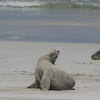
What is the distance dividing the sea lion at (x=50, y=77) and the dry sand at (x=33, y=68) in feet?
0.46

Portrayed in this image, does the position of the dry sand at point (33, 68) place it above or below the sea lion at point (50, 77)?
below

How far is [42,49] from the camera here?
53.9ft

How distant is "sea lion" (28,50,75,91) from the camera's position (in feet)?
28.2

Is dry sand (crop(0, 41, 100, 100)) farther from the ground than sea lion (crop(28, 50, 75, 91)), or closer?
closer

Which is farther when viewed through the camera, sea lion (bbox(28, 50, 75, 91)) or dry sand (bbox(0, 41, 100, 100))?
sea lion (bbox(28, 50, 75, 91))

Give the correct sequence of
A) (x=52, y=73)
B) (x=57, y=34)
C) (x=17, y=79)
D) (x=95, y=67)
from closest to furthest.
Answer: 1. (x=52, y=73)
2. (x=17, y=79)
3. (x=95, y=67)
4. (x=57, y=34)

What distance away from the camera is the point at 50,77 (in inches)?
339

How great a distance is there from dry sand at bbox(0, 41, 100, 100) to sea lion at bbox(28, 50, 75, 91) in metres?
0.14

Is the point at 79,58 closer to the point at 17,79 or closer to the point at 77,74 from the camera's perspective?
the point at 77,74

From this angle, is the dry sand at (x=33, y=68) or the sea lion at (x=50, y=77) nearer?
the dry sand at (x=33, y=68)

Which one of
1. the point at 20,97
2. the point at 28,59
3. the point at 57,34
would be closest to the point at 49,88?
the point at 20,97

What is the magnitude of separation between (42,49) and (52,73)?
779cm

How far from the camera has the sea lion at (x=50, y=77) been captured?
8.59 meters

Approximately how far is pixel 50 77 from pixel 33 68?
136 inches
